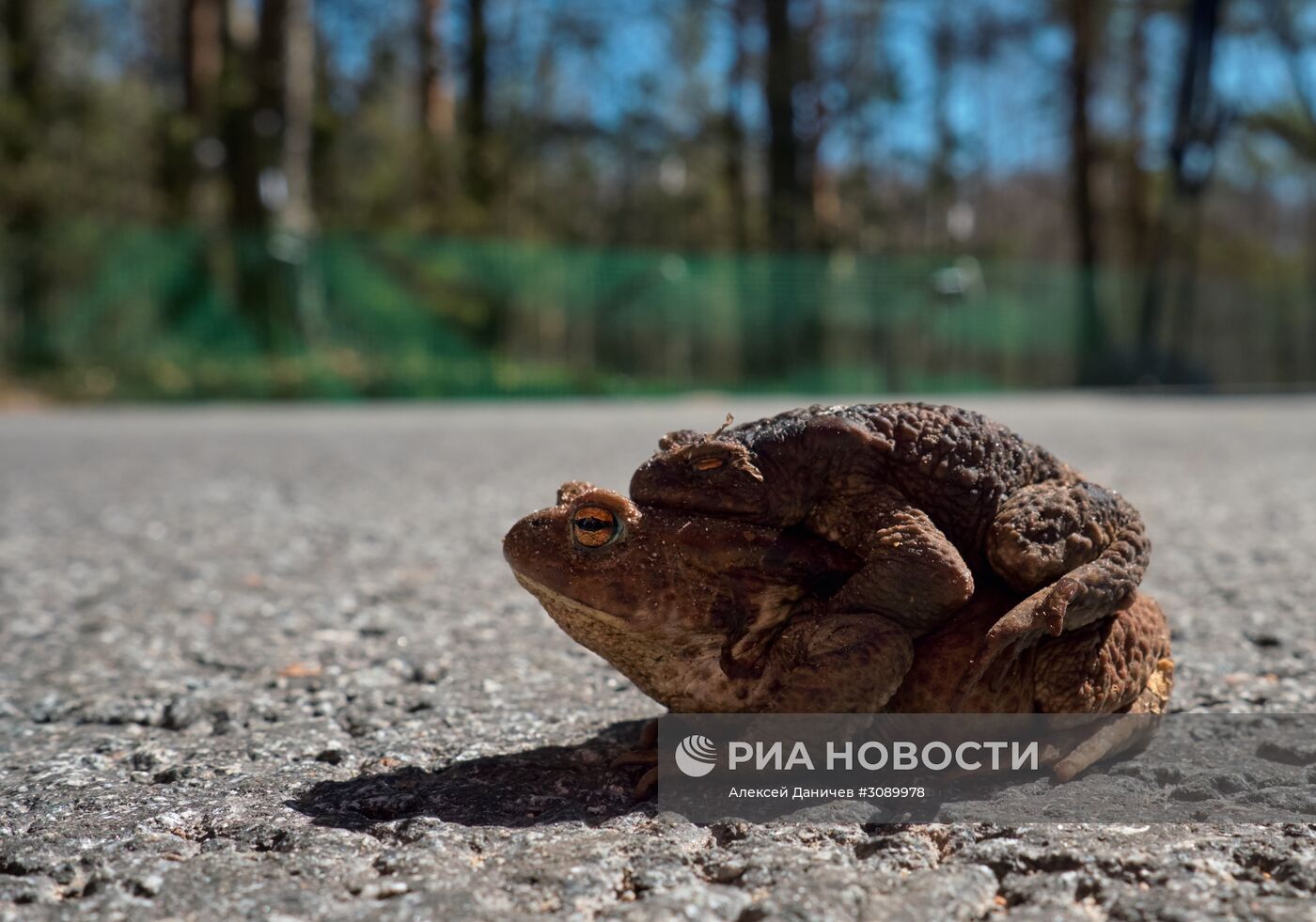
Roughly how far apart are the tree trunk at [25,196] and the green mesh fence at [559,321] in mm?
262

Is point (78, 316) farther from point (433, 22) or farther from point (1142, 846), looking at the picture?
point (1142, 846)

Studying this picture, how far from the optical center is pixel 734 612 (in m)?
2.03

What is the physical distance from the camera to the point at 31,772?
7.80 ft

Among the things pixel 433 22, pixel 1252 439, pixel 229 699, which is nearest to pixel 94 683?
pixel 229 699

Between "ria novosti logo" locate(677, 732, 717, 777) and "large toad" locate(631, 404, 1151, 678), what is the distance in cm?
38

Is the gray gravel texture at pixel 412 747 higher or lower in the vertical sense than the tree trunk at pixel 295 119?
lower

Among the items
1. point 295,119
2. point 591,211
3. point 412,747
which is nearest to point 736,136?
point 591,211

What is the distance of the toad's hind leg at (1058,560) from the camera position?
1915 millimetres

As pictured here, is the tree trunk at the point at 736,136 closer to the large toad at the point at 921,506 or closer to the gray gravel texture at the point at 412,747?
the gray gravel texture at the point at 412,747

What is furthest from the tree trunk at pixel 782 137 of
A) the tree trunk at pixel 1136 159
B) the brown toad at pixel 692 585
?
the brown toad at pixel 692 585

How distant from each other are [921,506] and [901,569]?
0.16 m

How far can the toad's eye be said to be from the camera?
2.03 m

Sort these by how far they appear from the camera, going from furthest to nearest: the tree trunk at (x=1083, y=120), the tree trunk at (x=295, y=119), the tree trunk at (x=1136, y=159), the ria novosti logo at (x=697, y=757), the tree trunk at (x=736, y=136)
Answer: the tree trunk at (x=1136, y=159)
the tree trunk at (x=736, y=136)
the tree trunk at (x=1083, y=120)
the tree trunk at (x=295, y=119)
the ria novosti logo at (x=697, y=757)

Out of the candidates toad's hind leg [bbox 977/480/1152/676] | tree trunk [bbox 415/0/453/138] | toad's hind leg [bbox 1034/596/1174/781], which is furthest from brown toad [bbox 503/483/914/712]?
tree trunk [bbox 415/0/453/138]
